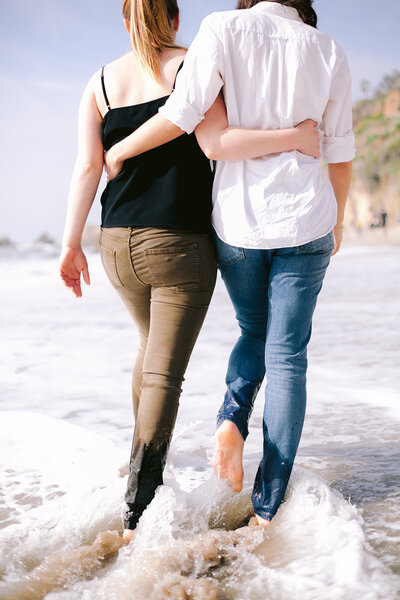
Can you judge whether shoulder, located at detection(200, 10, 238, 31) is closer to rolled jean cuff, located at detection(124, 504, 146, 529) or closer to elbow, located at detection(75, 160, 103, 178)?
elbow, located at detection(75, 160, 103, 178)

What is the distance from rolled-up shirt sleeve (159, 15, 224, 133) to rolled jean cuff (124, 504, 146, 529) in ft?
3.27

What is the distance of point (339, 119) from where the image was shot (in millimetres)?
1632

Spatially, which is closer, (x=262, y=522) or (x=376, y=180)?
(x=262, y=522)

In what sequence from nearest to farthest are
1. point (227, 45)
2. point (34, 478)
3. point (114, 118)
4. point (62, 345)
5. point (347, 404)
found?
1. point (227, 45)
2. point (114, 118)
3. point (34, 478)
4. point (347, 404)
5. point (62, 345)

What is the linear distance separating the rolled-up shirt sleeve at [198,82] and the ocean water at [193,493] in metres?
0.99

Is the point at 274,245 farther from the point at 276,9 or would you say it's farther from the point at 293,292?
the point at 276,9

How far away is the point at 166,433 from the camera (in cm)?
161

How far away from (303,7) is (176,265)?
77 cm

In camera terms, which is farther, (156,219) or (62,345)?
(62,345)

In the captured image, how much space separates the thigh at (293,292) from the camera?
1.56m

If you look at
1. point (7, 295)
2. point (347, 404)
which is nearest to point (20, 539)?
point (347, 404)

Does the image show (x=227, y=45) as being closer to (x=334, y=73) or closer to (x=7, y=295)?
(x=334, y=73)

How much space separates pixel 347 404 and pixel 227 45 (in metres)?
1.98

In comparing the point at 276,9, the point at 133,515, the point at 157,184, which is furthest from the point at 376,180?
the point at 133,515
